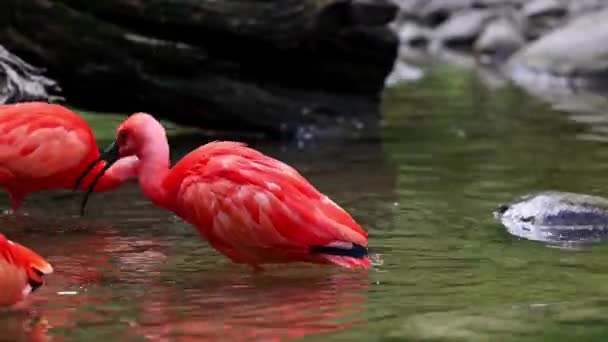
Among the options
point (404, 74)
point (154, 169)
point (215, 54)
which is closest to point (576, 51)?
point (404, 74)

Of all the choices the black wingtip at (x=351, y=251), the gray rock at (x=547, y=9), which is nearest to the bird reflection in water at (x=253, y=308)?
the black wingtip at (x=351, y=251)

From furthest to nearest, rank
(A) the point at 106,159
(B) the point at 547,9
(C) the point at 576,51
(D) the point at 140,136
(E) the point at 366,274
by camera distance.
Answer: (B) the point at 547,9 → (C) the point at 576,51 → (A) the point at 106,159 → (D) the point at 140,136 → (E) the point at 366,274

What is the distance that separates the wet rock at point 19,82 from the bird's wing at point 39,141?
1.22 m

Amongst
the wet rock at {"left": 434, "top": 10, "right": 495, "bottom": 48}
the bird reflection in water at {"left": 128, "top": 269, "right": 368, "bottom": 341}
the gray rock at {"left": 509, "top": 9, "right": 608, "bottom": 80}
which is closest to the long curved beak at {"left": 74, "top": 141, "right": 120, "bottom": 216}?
the bird reflection in water at {"left": 128, "top": 269, "right": 368, "bottom": 341}

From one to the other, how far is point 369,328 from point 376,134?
770 cm

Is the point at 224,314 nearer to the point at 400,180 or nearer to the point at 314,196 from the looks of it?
the point at 314,196

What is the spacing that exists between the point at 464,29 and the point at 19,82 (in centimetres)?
1866

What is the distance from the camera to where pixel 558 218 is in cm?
746

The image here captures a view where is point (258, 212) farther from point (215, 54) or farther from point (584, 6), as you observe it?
point (584, 6)

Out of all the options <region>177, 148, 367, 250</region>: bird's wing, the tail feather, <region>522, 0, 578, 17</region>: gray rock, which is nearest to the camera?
the tail feather

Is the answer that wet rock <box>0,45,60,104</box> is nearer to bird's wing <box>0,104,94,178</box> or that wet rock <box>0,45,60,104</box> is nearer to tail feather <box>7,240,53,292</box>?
bird's wing <box>0,104,94,178</box>

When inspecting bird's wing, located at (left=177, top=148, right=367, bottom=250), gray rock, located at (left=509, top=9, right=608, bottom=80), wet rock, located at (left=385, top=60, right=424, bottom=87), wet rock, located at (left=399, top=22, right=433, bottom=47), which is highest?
bird's wing, located at (left=177, top=148, right=367, bottom=250)

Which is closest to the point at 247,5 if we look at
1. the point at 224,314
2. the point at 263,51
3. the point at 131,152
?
the point at 263,51

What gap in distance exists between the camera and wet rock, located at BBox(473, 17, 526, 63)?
24.3 m
